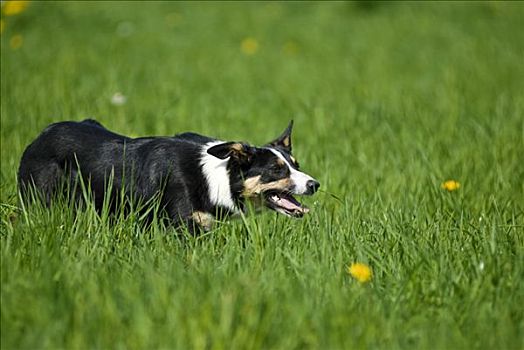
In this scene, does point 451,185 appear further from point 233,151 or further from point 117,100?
point 117,100

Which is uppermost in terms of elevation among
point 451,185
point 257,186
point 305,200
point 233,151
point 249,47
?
point 233,151

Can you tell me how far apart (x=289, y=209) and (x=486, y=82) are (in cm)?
479

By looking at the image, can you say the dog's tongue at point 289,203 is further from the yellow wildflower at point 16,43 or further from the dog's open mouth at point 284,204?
the yellow wildflower at point 16,43

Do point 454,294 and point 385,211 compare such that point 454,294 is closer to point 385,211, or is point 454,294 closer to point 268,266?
point 268,266

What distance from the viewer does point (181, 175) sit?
3.96 meters

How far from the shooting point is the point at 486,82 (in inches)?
314

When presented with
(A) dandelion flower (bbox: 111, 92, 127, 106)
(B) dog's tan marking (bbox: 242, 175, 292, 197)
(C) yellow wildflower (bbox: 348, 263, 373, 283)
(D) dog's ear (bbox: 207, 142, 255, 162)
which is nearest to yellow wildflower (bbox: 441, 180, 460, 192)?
(B) dog's tan marking (bbox: 242, 175, 292, 197)

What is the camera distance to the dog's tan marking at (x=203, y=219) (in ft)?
12.8

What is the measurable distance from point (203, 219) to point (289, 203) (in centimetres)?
47

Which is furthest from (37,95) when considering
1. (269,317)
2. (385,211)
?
(269,317)

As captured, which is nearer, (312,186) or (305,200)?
(312,186)

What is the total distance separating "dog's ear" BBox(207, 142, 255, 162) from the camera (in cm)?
375

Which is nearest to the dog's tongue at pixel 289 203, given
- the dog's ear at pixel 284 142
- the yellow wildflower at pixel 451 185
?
the dog's ear at pixel 284 142

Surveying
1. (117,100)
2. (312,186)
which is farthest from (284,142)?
(117,100)
